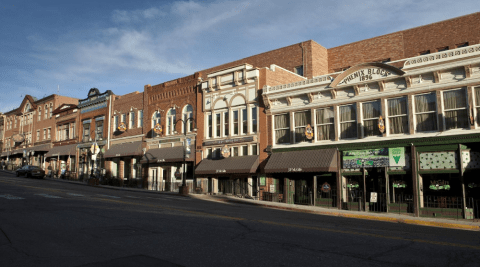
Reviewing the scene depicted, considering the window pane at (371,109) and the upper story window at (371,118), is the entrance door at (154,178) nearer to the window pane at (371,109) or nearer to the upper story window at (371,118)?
the upper story window at (371,118)

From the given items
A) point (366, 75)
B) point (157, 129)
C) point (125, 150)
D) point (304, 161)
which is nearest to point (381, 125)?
point (366, 75)

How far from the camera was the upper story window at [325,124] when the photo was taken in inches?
1012

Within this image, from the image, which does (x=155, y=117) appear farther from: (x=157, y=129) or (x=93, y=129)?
(x=93, y=129)

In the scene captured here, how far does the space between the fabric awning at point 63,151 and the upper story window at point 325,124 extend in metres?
36.0

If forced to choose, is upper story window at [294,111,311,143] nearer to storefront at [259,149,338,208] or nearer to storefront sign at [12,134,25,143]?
storefront at [259,149,338,208]

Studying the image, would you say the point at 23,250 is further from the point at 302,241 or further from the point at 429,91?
the point at 429,91

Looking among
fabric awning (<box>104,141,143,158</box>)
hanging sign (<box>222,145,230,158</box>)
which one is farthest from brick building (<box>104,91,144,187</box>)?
hanging sign (<box>222,145,230,158</box>)

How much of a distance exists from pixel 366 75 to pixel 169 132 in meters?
20.6

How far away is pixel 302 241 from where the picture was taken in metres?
8.88

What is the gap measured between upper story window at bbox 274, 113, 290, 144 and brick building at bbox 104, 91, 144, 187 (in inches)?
663

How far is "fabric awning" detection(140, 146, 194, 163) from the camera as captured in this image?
114 feet

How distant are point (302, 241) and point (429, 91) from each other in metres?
16.5

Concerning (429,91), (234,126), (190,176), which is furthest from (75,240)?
(190,176)

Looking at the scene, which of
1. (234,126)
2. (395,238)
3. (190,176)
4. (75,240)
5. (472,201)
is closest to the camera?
(75,240)
